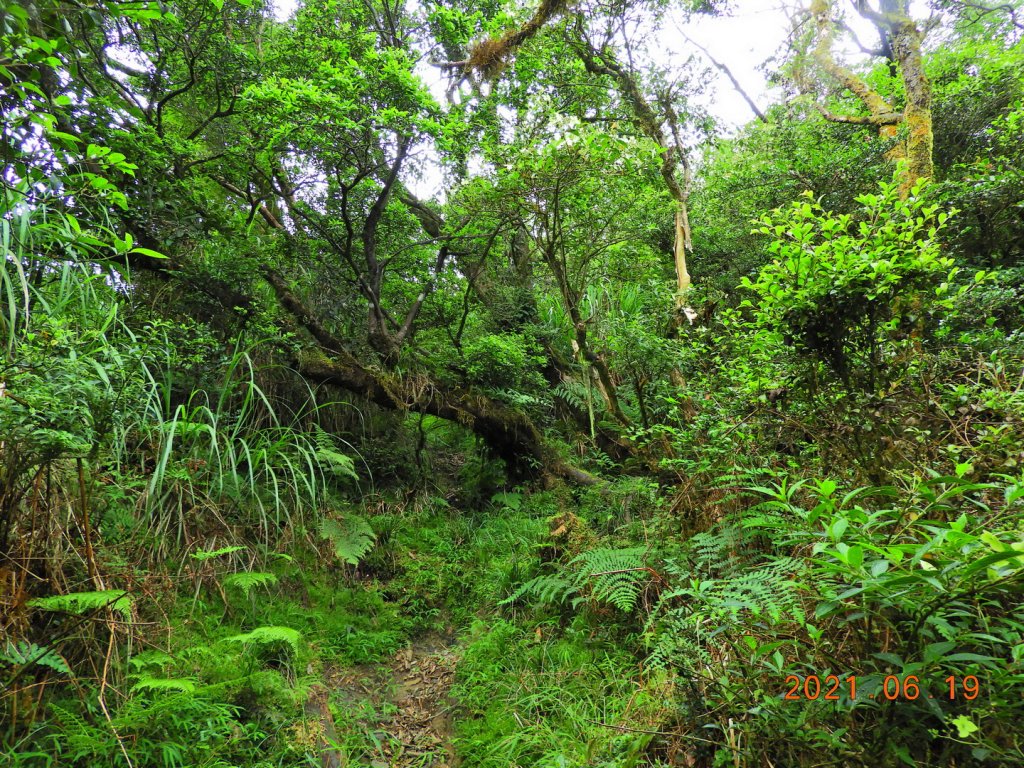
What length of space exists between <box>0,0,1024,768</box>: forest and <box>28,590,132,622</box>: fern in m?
0.02

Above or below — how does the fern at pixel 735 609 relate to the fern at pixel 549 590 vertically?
above

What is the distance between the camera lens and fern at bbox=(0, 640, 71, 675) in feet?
6.33

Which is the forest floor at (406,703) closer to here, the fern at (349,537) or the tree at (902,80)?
the fern at (349,537)

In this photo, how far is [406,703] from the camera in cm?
316

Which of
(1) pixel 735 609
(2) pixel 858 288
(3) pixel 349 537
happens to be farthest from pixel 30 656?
(2) pixel 858 288

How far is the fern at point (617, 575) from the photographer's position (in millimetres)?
2826

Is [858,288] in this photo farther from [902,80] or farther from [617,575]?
[902,80]

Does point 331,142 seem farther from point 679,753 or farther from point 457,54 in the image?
point 679,753

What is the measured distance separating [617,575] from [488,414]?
10.3 feet

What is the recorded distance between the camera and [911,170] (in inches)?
165

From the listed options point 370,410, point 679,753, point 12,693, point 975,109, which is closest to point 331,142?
point 370,410

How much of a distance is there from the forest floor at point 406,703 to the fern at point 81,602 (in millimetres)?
1429
